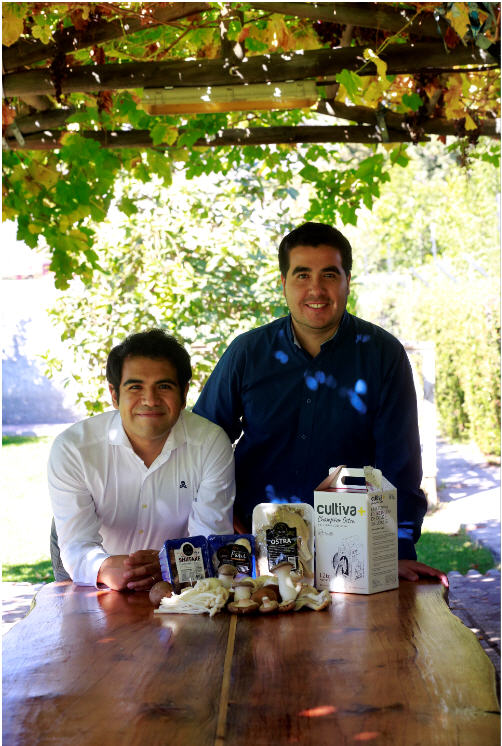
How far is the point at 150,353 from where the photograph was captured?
9.97 feet

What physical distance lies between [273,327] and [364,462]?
0.64m

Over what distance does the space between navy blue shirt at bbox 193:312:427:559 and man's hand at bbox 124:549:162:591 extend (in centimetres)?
88

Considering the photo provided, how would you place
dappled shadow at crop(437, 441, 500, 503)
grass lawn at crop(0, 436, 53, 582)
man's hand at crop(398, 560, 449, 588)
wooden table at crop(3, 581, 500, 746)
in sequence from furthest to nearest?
dappled shadow at crop(437, 441, 500, 503) → grass lawn at crop(0, 436, 53, 582) → man's hand at crop(398, 560, 449, 588) → wooden table at crop(3, 581, 500, 746)

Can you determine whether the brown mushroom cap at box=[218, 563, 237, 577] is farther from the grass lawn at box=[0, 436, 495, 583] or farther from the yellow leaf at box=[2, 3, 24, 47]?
the grass lawn at box=[0, 436, 495, 583]

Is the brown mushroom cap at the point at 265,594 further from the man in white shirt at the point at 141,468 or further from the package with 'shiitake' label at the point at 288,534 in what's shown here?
the man in white shirt at the point at 141,468

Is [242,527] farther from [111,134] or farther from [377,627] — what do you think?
[111,134]

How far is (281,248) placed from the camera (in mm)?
3521

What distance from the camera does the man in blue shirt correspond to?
336 centimetres

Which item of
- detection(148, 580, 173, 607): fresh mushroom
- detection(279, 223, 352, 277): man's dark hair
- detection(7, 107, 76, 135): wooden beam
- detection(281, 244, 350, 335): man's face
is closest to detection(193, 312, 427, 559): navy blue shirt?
detection(281, 244, 350, 335): man's face

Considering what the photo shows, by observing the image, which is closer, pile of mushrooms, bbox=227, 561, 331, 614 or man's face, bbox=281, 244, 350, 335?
pile of mushrooms, bbox=227, 561, 331, 614

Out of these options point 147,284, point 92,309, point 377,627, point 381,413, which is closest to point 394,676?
point 377,627

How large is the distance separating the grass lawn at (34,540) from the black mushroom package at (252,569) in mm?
4814

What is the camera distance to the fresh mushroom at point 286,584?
8.24 feet

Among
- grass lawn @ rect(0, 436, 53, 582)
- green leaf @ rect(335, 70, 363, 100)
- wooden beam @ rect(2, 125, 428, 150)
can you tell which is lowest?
grass lawn @ rect(0, 436, 53, 582)
